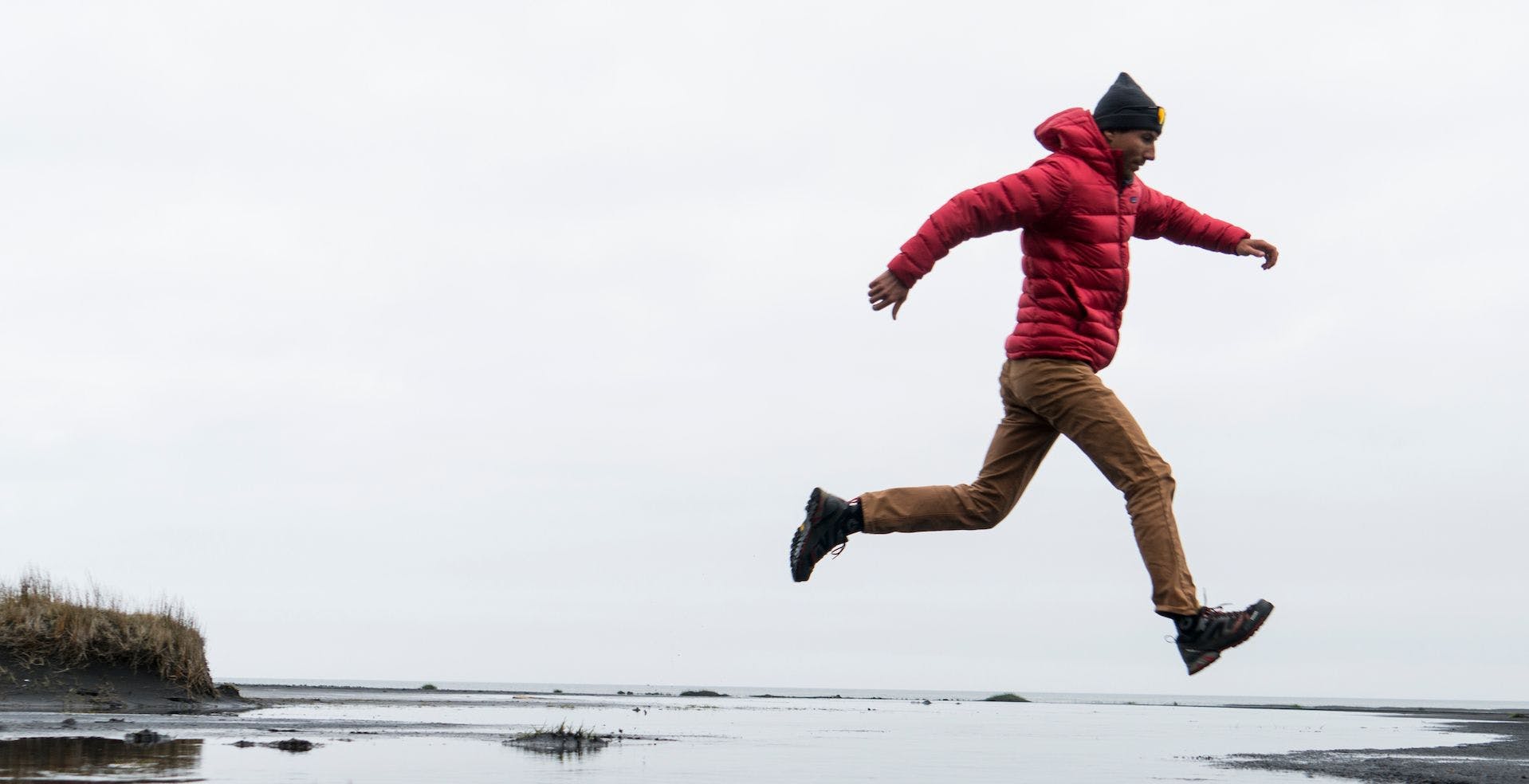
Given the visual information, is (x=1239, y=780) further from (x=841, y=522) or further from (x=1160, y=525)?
(x=841, y=522)

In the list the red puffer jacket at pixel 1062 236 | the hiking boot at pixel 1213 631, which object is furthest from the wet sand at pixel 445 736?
the red puffer jacket at pixel 1062 236

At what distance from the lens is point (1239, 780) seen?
6.80 m

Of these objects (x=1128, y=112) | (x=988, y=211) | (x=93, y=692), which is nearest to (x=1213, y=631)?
(x=988, y=211)

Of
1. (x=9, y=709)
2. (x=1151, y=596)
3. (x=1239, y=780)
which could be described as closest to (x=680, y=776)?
(x=1151, y=596)

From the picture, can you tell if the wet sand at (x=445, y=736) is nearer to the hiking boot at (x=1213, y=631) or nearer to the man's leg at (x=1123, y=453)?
the hiking boot at (x=1213, y=631)

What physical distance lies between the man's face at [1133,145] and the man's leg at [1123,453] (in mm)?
1012

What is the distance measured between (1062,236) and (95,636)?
971 centimetres

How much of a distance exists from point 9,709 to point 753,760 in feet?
21.4

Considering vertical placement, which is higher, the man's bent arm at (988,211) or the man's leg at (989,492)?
the man's bent arm at (988,211)

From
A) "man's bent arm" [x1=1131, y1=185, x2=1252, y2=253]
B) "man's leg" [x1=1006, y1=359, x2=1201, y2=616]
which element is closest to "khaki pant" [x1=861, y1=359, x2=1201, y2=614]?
"man's leg" [x1=1006, y1=359, x2=1201, y2=616]

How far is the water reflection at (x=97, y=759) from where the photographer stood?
17.3 ft

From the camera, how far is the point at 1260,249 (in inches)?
303

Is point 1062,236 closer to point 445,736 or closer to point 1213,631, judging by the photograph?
point 1213,631

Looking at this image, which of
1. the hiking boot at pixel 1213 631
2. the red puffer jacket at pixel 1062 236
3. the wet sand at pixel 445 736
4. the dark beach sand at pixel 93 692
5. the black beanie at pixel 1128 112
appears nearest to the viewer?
the hiking boot at pixel 1213 631
